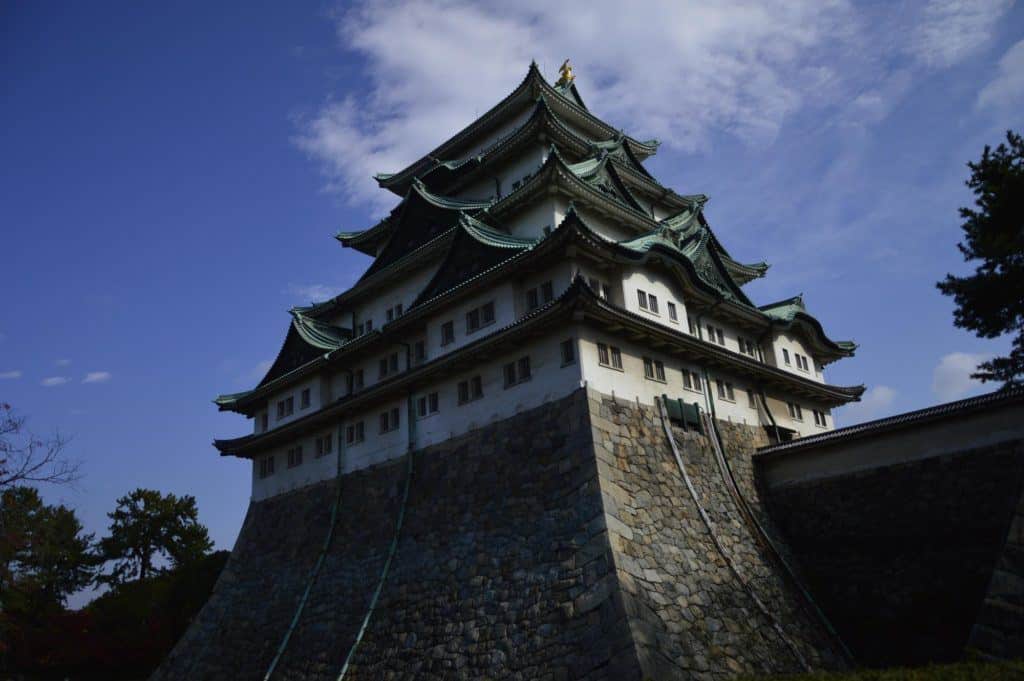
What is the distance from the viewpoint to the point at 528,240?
2423 cm

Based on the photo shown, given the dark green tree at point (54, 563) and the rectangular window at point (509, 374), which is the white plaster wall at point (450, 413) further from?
the dark green tree at point (54, 563)

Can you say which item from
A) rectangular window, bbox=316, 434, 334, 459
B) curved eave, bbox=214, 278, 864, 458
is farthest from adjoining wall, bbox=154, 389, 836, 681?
rectangular window, bbox=316, 434, 334, 459

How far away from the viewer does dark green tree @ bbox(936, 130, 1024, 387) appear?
17609 millimetres

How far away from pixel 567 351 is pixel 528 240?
5126mm

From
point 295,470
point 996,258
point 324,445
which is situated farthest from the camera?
point 295,470

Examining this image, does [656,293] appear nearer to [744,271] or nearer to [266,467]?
[744,271]

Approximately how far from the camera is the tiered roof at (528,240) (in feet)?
79.2

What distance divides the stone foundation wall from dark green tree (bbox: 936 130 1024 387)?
3.10m

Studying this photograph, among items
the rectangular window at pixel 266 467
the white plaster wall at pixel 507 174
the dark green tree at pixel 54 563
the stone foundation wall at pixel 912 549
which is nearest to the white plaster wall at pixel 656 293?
the stone foundation wall at pixel 912 549

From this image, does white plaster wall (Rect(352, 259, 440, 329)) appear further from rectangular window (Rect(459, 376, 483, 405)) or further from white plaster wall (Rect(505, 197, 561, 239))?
rectangular window (Rect(459, 376, 483, 405))

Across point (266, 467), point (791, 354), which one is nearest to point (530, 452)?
point (791, 354)

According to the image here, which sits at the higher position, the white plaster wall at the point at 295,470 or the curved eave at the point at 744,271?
the curved eave at the point at 744,271

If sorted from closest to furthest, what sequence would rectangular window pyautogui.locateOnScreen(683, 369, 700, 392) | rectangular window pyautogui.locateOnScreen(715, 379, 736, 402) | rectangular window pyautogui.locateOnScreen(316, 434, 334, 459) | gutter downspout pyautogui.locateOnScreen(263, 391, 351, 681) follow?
rectangular window pyautogui.locateOnScreen(683, 369, 700, 392), gutter downspout pyautogui.locateOnScreen(263, 391, 351, 681), rectangular window pyautogui.locateOnScreen(715, 379, 736, 402), rectangular window pyautogui.locateOnScreen(316, 434, 334, 459)

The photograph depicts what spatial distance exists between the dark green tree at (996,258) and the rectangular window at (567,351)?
33.7 feet
